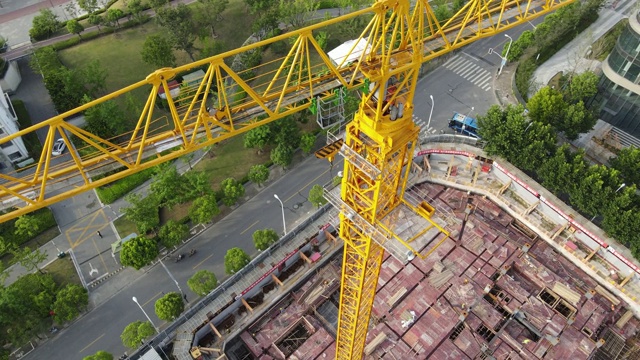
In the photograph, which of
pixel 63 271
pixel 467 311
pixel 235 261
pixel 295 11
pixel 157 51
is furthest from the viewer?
pixel 295 11

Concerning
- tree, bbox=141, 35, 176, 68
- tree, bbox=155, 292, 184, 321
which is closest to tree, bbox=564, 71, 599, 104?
tree, bbox=155, 292, 184, 321

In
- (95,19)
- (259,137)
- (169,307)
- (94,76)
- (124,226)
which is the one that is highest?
(95,19)

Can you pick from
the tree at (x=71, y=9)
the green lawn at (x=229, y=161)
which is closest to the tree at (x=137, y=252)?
the green lawn at (x=229, y=161)

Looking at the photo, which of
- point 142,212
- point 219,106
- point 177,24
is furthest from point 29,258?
point 177,24

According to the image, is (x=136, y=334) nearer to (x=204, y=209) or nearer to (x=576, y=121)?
(x=204, y=209)

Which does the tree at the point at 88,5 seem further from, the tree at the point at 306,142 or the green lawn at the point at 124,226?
the tree at the point at 306,142

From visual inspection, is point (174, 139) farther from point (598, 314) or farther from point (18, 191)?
point (598, 314)
